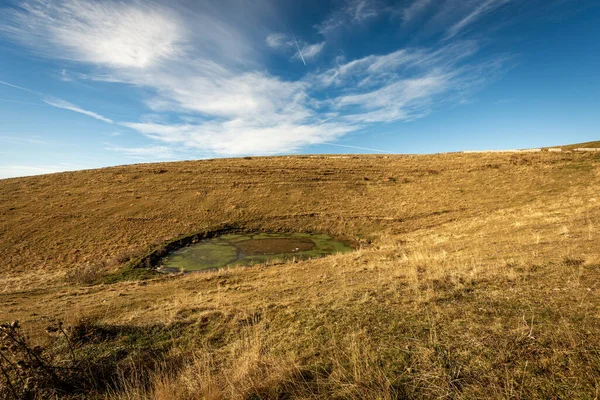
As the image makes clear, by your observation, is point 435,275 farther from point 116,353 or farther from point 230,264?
point 230,264

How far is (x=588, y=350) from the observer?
12.4 feet

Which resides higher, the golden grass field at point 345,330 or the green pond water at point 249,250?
the golden grass field at point 345,330

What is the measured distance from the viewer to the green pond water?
22.7 m

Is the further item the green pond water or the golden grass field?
the green pond water

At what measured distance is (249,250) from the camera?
25.7 meters

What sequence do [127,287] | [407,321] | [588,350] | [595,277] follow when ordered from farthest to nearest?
1. [127,287]
2. [595,277]
3. [407,321]
4. [588,350]

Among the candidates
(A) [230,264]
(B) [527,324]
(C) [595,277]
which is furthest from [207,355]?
(A) [230,264]

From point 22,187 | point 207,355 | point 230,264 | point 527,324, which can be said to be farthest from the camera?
point 22,187

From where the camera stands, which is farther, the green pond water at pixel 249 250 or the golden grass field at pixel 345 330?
the green pond water at pixel 249 250

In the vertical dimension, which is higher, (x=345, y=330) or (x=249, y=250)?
(x=345, y=330)

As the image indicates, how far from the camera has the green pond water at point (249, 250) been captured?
22734 millimetres

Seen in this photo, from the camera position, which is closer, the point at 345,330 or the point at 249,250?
the point at 345,330

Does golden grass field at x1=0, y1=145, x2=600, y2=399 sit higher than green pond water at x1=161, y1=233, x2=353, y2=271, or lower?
higher

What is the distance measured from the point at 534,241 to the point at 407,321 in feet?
33.2
